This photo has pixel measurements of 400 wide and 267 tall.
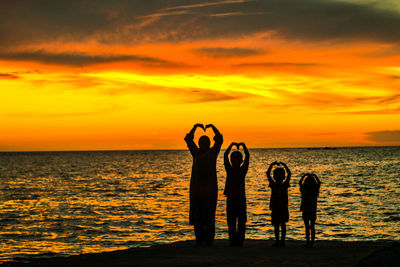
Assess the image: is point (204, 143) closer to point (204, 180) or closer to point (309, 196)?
point (204, 180)

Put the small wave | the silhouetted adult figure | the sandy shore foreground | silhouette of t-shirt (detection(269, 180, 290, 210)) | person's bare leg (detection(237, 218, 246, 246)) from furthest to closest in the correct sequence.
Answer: the small wave → silhouette of t-shirt (detection(269, 180, 290, 210)) → person's bare leg (detection(237, 218, 246, 246)) → the silhouetted adult figure → the sandy shore foreground

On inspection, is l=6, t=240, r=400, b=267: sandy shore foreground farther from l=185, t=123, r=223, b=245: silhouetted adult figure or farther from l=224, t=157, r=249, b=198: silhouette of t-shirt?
l=224, t=157, r=249, b=198: silhouette of t-shirt

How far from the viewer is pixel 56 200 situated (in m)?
40.3

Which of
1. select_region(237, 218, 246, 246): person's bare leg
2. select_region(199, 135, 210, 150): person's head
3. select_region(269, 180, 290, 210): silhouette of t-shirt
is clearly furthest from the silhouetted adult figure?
select_region(269, 180, 290, 210): silhouette of t-shirt

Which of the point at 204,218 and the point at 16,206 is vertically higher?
the point at 204,218

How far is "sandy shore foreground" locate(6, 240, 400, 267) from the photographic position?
27.3ft

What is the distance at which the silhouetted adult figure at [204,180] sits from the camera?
10.8 metres

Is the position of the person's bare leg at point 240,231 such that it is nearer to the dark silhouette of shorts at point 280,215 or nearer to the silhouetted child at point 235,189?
the silhouetted child at point 235,189

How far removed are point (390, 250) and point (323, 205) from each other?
979 inches

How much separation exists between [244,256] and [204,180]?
2085 millimetres

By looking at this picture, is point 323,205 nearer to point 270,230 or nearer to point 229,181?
point 270,230

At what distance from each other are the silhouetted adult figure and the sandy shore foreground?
0.69 meters

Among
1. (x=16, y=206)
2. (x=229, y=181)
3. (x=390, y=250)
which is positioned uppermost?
(x=229, y=181)

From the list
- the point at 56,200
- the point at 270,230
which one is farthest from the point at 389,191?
the point at 56,200
